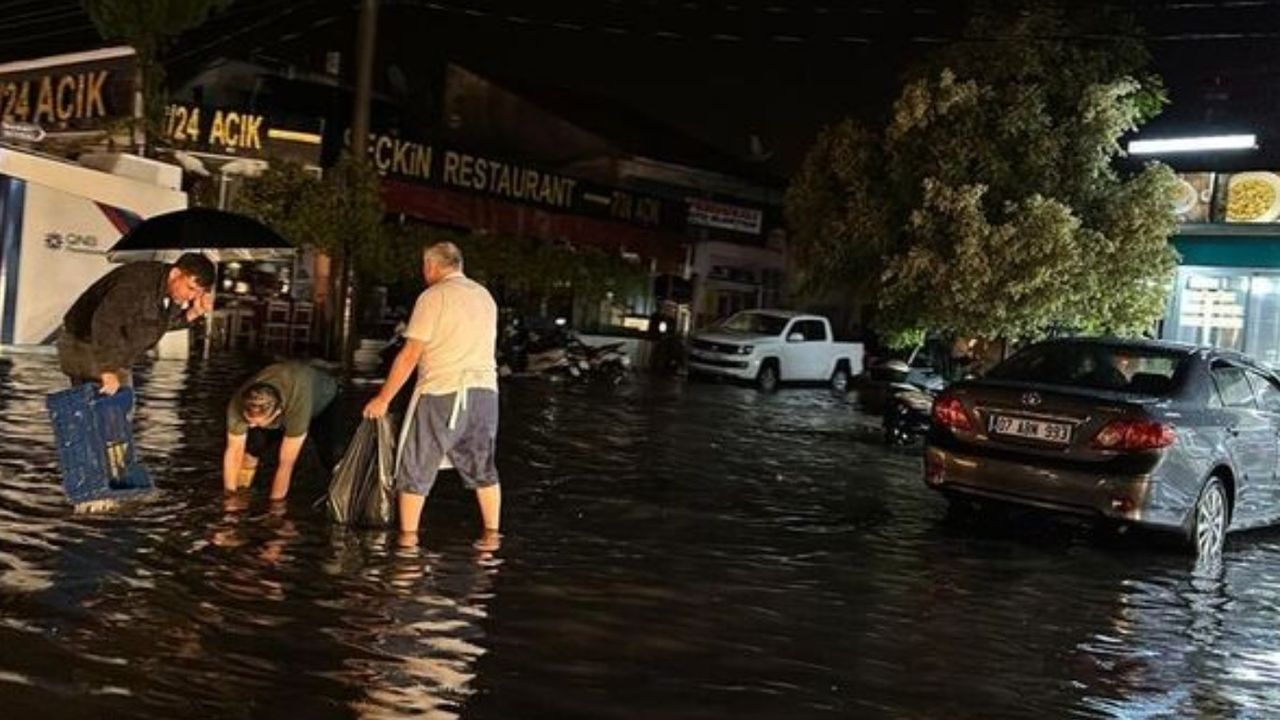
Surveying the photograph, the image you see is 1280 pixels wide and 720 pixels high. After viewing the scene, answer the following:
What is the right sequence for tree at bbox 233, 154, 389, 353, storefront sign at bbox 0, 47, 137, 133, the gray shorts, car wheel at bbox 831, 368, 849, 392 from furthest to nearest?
car wheel at bbox 831, 368, 849, 392, storefront sign at bbox 0, 47, 137, 133, tree at bbox 233, 154, 389, 353, the gray shorts

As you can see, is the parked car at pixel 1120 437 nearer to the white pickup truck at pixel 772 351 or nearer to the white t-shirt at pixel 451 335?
the white t-shirt at pixel 451 335

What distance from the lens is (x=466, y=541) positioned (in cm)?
849

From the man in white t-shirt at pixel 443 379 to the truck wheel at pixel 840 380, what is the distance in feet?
80.8

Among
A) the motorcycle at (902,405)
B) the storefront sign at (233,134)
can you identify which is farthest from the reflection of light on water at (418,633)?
the storefront sign at (233,134)

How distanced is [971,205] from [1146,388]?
8.85 meters

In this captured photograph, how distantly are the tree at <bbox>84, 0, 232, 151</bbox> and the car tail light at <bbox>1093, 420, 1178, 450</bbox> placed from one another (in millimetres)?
16124

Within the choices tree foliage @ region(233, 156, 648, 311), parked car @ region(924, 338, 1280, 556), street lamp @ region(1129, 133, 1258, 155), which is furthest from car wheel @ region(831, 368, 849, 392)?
parked car @ region(924, 338, 1280, 556)

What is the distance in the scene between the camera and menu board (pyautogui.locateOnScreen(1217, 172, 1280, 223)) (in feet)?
68.0

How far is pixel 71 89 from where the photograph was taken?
23.2 metres

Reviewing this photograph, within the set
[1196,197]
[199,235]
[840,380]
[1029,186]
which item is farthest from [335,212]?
[840,380]

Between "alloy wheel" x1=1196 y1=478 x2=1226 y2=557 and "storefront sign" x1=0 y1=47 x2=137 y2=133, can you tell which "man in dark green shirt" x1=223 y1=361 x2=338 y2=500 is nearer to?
"alloy wheel" x1=1196 y1=478 x2=1226 y2=557

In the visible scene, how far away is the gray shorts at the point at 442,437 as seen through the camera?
314 inches

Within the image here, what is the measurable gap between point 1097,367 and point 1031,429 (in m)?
1.12

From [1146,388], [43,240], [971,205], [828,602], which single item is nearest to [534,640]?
[828,602]
